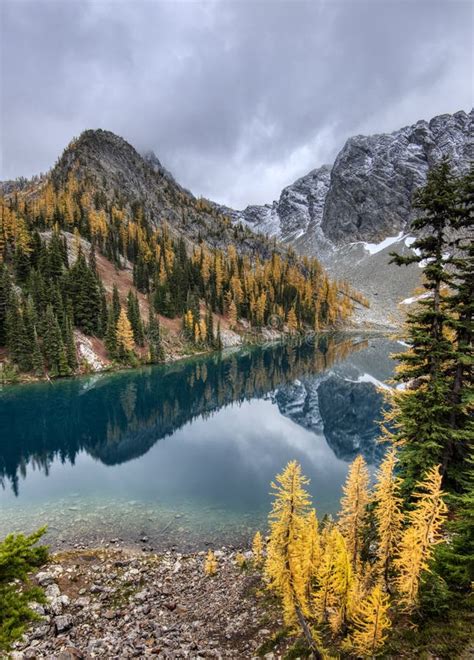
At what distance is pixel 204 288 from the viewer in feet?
450

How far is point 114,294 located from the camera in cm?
9238

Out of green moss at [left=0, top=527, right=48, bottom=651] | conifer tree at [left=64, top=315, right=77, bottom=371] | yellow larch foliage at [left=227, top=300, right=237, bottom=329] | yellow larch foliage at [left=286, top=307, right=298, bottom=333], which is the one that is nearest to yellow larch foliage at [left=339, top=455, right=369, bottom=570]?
green moss at [left=0, top=527, right=48, bottom=651]

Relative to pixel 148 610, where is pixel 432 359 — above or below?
above

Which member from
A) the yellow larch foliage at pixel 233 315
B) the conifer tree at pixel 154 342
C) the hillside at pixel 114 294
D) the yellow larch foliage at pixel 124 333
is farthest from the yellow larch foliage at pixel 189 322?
the yellow larch foliage at pixel 233 315

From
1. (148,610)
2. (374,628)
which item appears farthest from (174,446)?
(374,628)

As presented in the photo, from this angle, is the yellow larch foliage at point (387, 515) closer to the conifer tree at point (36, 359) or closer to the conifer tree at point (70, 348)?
the conifer tree at point (36, 359)

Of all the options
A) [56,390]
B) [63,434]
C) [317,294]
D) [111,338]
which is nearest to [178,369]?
[111,338]

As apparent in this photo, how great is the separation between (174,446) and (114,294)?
58019 mm

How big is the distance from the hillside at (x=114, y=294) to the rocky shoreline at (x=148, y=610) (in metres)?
61.8

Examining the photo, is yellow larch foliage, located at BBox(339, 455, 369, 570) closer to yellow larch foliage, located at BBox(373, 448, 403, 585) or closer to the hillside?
yellow larch foliage, located at BBox(373, 448, 403, 585)

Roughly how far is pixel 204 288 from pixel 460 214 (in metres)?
125

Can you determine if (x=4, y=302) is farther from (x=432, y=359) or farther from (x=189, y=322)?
(x=432, y=359)

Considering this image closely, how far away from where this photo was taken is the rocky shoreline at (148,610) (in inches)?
516

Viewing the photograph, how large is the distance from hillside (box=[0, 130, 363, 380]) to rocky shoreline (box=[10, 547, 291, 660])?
61.8 metres
